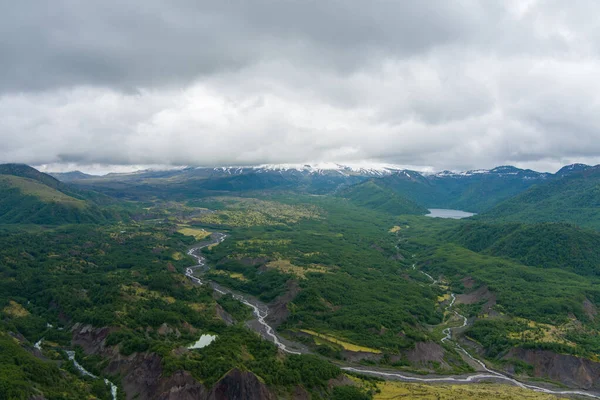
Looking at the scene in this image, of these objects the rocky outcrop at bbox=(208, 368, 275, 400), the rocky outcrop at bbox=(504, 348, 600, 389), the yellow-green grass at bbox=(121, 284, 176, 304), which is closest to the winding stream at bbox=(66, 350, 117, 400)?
the rocky outcrop at bbox=(208, 368, 275, 400)

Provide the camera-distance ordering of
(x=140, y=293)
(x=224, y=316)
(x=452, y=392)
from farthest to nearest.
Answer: (x=140, y=293), (x=224, y=316), (x=452, y=392)

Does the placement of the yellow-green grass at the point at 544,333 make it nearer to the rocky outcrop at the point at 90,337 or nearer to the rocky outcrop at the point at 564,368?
the rocky outcrop at the point at 564,368

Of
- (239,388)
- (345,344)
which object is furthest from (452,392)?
(239,388)

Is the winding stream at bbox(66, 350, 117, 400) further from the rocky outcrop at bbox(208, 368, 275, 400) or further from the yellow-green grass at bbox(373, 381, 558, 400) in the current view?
the yellow-green grass at bbox(373, 381, 558, 400)

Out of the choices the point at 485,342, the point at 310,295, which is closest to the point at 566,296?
the point at 485,342

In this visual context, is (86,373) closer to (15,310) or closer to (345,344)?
(15,310)

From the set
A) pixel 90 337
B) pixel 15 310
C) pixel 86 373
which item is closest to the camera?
pixel 86 373

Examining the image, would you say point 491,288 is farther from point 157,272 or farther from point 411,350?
point 157,272
